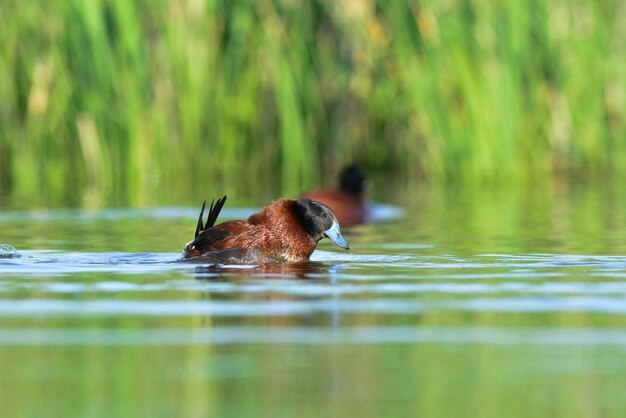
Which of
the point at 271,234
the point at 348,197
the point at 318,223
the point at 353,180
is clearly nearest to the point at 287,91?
the point at 353,180

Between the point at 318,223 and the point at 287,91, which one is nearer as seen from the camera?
the point at 318,223

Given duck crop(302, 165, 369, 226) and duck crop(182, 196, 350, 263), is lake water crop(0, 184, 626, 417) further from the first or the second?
duck crop(302, 165, 369, 226)

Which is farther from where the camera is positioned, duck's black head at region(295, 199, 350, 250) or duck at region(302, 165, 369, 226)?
duck at region(302, 165, 369, 226)

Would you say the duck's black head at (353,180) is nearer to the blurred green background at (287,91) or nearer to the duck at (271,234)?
the blurred green background at (287,91)

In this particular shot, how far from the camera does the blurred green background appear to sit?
14273mm

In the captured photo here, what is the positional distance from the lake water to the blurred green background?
448 centimetres

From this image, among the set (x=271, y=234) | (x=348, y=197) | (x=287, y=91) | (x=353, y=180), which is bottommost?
(x=271, y=234)

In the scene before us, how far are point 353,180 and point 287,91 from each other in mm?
1189

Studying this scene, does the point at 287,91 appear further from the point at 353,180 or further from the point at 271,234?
the point at 271,234

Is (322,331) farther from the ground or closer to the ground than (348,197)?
closer to the ground

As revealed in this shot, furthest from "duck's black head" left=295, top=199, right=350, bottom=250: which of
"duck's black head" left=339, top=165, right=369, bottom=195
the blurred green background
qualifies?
"duck's black head" left=339, top=165, right=369, bottom=195

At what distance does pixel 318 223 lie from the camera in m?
8.78

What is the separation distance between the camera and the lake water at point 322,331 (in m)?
4.31

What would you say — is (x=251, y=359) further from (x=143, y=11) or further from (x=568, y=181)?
(x=568, y=181)
